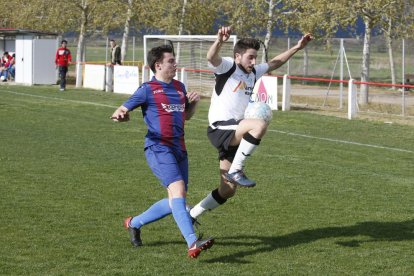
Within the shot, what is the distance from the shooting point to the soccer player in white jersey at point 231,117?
26.8ft

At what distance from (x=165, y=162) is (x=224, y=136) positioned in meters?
1.04

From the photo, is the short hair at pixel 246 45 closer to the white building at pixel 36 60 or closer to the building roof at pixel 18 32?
the white building at pixel 36 60

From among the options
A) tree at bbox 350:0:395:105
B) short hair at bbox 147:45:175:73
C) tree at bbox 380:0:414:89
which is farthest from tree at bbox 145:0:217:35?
short hair at bbox 147:45:175:73

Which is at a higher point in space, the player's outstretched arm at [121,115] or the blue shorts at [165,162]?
the player's outstretched arm at [121,115]

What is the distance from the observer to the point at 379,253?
7801mm

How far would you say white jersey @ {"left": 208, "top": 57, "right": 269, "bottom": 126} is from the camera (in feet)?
27.5

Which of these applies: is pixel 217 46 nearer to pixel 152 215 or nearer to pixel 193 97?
pixel 193 97

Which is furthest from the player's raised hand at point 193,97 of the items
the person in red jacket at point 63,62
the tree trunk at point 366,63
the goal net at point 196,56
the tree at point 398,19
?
the person in red jacket at point 63,62

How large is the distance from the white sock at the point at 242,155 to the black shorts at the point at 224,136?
0.76 ft

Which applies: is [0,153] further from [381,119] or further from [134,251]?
[381,119]

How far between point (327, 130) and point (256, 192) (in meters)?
9.65

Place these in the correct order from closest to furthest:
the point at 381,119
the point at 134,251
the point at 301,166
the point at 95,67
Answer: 1. the point at 134,251
2. the point at 301,166
3. the point at 381,119
4. the point at 95,67

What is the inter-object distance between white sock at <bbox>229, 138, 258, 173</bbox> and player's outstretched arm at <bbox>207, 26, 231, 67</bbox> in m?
0.78

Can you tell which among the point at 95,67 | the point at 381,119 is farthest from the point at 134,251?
the point at 95,67
